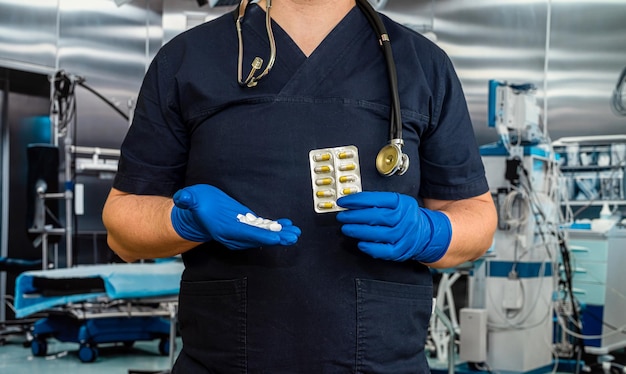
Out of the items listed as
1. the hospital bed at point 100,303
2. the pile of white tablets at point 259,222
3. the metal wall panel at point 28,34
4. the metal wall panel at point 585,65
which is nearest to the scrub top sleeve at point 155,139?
the pile of white tablets at point 259,222

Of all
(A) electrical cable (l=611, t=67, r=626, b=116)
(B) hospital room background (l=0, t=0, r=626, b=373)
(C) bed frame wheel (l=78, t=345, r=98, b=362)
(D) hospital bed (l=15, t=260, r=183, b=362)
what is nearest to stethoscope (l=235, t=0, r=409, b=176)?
(B) hospital room background (l=0, t=0, r=626, b=373)

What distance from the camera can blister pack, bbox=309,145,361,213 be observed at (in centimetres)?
97

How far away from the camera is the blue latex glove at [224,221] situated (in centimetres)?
93

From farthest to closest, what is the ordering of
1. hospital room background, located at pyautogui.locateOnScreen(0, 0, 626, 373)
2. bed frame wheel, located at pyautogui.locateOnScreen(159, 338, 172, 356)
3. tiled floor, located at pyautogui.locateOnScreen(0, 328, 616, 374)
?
bed frame wheel, located at pyautogui.locateOnScreen(159, 338, 172, 356) → tiled floor, located at pyautogui.locateOnScreen(0, 328, 616, 374) → hospital room background, located at pyautogui.locateOnScreen(0, 0, 626, 373)

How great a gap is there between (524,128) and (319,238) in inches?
134

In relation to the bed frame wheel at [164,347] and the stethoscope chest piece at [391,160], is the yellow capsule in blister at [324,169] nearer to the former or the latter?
the stethoscope chest piece at [391,160]

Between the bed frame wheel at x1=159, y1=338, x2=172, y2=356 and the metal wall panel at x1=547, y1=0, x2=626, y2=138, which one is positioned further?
the metal wall panel at x1=547, y1=0, x2=626, y2=138

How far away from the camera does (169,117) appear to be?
1112mm

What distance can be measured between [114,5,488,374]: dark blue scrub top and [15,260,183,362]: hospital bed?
2.89 metres

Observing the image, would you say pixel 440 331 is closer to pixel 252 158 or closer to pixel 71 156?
pixel 71 156

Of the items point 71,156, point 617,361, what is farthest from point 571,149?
point 71,156

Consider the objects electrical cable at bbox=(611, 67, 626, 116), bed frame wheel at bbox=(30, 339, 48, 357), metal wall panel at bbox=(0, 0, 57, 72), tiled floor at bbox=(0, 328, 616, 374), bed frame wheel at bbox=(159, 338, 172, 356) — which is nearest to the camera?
tiled floor at bbox=(0, 328, 616, 374)

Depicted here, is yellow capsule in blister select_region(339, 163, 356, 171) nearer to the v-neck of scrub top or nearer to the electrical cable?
the v-neck of scrub top

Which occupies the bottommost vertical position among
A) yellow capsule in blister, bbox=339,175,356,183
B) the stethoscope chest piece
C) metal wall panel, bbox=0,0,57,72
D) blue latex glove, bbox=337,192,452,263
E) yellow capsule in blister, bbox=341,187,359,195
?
blue latex glove, bbox=337,192,452,263
